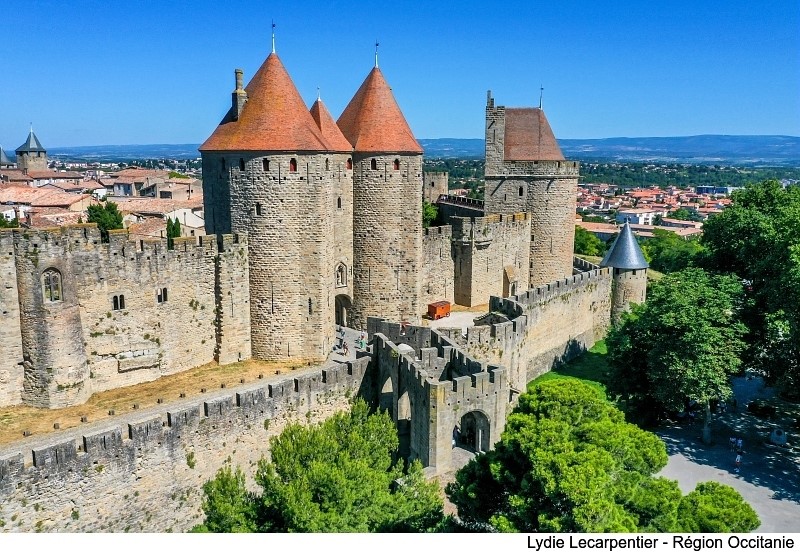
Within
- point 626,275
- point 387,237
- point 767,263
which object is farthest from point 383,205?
point 626,275

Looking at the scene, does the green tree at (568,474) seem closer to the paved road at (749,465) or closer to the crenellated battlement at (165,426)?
the crenellated battlement at (165,426)

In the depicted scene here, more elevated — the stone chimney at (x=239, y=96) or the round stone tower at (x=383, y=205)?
the stone chimney at (x=239, y=96)

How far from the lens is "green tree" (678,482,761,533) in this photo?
14969 mm

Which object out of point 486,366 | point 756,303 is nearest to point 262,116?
Answer: point 486,366

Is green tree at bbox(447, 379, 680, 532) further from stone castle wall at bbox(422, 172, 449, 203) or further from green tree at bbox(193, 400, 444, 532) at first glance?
stone castle wall at bbox(422, 172, 449, 203)

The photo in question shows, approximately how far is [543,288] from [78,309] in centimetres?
2189

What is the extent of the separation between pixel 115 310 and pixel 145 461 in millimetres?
9173

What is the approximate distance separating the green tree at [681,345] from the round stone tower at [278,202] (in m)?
13.6

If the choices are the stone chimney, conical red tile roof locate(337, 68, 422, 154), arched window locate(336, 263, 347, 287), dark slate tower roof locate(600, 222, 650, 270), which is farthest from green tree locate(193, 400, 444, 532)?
dark slate tower roof locate(600, 222, 650, 270)

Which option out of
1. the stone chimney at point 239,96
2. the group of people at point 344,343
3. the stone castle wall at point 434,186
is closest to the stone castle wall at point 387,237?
the group of people at point 344,343

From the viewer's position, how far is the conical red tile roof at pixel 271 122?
2791 cm

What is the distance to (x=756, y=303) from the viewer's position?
2916 cm

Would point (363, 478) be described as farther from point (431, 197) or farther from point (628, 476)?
point (431, 197)

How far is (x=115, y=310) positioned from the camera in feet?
87.2
